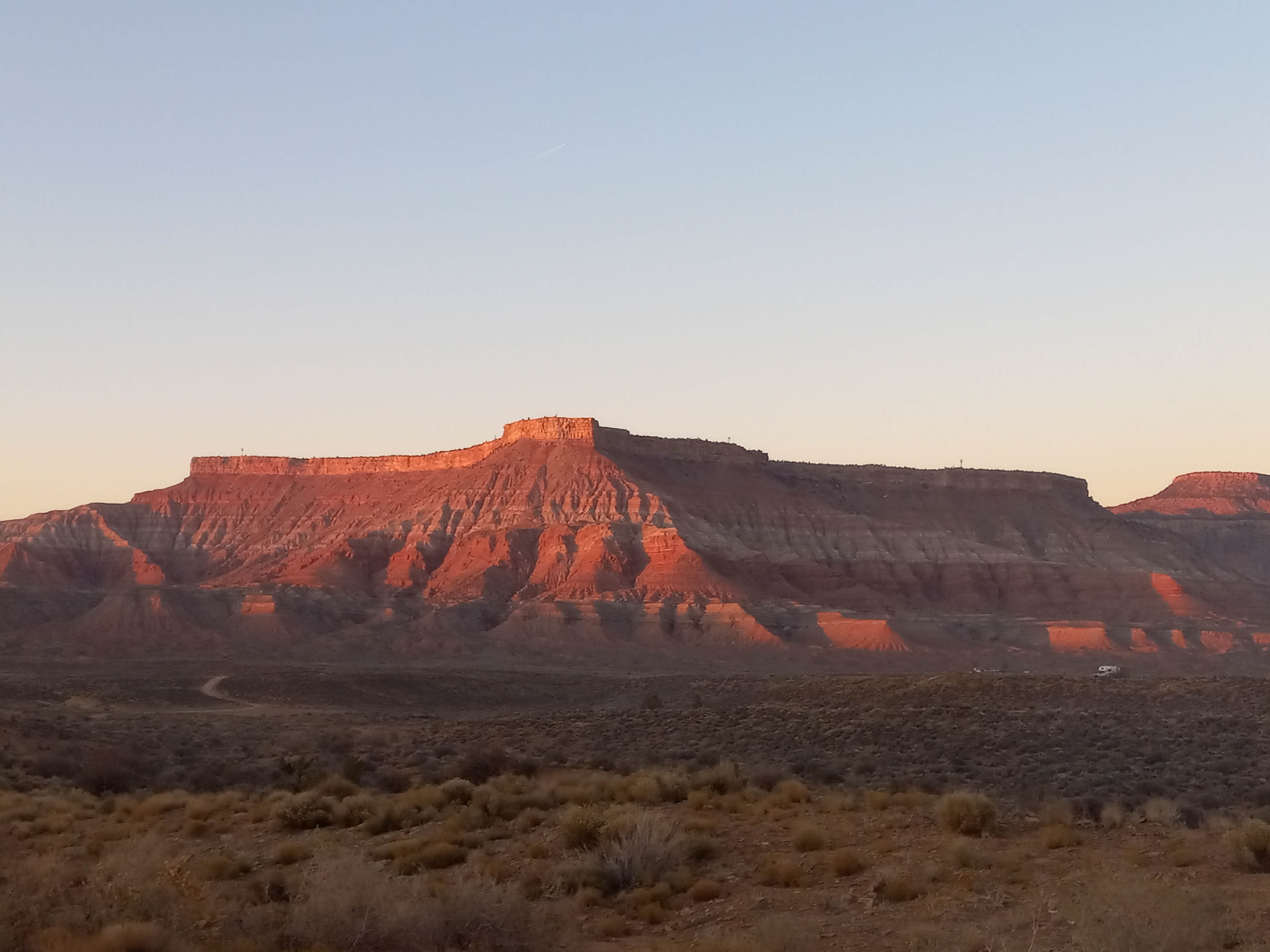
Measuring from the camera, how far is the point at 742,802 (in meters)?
17.6

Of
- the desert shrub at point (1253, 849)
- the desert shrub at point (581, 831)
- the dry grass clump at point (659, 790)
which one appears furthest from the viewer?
the dry grass clump at point (659, 790)

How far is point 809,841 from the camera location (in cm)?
1447

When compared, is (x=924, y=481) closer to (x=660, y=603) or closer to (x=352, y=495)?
(x=660, y=603)

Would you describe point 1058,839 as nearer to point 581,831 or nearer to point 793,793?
point 793,793

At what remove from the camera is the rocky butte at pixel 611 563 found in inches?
3693

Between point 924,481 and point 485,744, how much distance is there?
106 meters

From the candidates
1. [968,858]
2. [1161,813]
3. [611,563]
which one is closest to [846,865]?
[968,858]

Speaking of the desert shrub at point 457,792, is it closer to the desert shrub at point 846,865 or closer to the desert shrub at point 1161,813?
the desert shrub at point 846,865

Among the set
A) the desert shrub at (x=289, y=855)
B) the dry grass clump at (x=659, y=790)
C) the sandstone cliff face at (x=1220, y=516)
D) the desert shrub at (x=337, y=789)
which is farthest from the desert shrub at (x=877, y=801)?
the sandstone cliff face at (x=1220, y=516)

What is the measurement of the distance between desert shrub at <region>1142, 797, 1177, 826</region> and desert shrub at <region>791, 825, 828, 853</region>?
4.11m

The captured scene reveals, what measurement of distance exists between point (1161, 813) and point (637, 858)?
672 centimetres

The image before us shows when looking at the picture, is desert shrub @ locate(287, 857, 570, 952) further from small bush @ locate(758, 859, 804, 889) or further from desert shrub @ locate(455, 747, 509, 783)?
desert shrub @ locate(455, 747, 509, 783)

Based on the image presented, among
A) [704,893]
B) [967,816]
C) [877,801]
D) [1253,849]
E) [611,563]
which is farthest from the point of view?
[611,563]

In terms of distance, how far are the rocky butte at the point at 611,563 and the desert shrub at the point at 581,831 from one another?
74316mm
